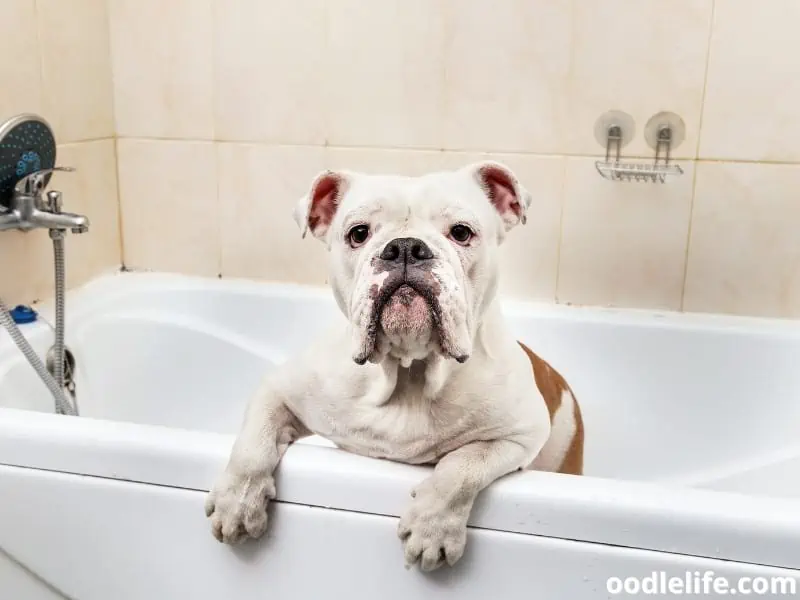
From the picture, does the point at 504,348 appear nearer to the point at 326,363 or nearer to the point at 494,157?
the point at 326,363

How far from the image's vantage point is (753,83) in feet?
5.61

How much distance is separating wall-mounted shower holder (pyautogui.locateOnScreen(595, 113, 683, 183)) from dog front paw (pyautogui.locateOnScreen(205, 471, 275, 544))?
1.07 m

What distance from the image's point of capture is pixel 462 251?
3.51 ft

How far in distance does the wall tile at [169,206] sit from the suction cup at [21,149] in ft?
1.55

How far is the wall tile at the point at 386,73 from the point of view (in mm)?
1838

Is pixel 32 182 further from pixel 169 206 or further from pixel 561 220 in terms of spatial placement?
pixel 561 220

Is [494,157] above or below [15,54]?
→ below

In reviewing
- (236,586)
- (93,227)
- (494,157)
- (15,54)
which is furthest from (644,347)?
(15,54)

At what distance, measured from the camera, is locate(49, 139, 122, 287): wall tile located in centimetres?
191

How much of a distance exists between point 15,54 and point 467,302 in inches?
47.5

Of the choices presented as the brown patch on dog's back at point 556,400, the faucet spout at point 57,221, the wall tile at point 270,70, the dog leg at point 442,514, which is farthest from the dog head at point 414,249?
the wall tile at point 270,70

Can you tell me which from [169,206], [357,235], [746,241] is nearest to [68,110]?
[169,206]

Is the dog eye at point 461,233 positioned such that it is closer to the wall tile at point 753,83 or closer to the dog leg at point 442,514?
the dog leg at point 442,514

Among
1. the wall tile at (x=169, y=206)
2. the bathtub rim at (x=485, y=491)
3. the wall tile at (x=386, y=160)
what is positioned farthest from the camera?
the wall tile at (x=169, y=206)
